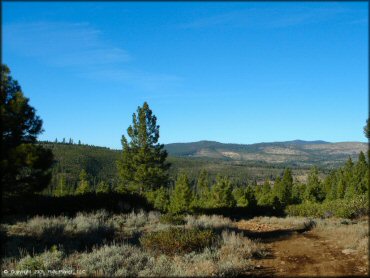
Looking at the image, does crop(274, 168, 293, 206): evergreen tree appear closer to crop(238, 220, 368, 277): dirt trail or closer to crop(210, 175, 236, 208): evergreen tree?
crop(210, 175, 236, 208): evergreen tree

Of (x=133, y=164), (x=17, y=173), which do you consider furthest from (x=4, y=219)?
(x=133, y=164)

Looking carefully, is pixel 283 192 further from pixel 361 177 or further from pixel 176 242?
pixel 176 242

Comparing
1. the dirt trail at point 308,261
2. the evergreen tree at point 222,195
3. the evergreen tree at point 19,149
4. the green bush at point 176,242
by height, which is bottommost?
the evergreen tree at point 222,195

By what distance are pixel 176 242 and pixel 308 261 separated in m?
4.41

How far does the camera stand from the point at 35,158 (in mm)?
11117

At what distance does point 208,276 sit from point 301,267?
10.7ft

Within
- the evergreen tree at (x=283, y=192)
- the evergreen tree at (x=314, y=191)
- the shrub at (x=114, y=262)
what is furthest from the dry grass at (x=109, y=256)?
the evergreen tree at (x=314, y=191)

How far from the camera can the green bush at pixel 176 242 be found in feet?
41.5

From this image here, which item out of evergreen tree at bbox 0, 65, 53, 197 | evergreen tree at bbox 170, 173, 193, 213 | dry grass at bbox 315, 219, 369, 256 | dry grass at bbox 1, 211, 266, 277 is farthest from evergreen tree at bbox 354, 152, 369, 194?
evergreen tree at bbox 0, 65, 53, 197

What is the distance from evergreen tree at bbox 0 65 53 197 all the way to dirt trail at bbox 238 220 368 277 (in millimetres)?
7405

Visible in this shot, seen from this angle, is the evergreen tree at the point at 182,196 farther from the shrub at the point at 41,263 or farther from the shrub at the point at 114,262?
the shrub at the point at 41,263

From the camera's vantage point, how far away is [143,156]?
3928cm

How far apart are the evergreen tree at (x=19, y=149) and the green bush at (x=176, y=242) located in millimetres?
4202

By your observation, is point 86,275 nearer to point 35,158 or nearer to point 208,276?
point 208,276
